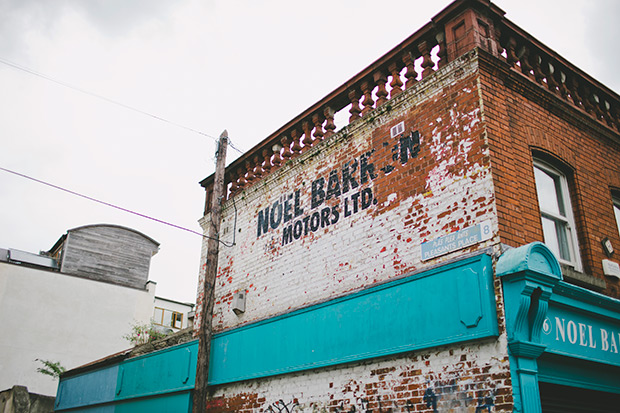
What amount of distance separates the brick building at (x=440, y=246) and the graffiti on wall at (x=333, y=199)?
0.03 m

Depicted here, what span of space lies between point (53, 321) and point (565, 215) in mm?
23963

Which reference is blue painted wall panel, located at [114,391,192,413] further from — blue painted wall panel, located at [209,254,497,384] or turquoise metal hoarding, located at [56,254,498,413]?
blue painted wall panel, located at [209,254,497,384]

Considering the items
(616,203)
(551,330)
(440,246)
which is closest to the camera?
(551,330)

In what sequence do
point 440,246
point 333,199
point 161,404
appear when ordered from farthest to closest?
1. point 161,404
2. point 333,199
3. point 440,246

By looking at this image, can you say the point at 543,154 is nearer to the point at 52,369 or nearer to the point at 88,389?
the point at 88,389

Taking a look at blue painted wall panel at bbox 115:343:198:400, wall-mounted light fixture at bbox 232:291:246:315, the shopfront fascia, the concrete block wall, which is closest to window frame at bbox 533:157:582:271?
the shopfront fascia

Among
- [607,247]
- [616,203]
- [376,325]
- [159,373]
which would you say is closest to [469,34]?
[607,247]

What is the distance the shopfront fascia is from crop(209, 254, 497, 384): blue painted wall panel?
31 centimetres

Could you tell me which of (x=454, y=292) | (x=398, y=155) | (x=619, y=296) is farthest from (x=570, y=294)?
(x=398, y=155)

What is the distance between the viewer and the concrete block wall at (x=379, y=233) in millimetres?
6199

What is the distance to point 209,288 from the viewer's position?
1042 cm

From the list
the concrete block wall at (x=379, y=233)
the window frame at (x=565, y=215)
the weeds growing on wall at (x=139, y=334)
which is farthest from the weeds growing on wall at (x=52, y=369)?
the window frame at (x=565, y=215)

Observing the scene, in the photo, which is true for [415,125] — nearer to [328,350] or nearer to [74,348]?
[328,350]

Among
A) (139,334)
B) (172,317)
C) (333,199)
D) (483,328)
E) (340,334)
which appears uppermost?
(172,317)
